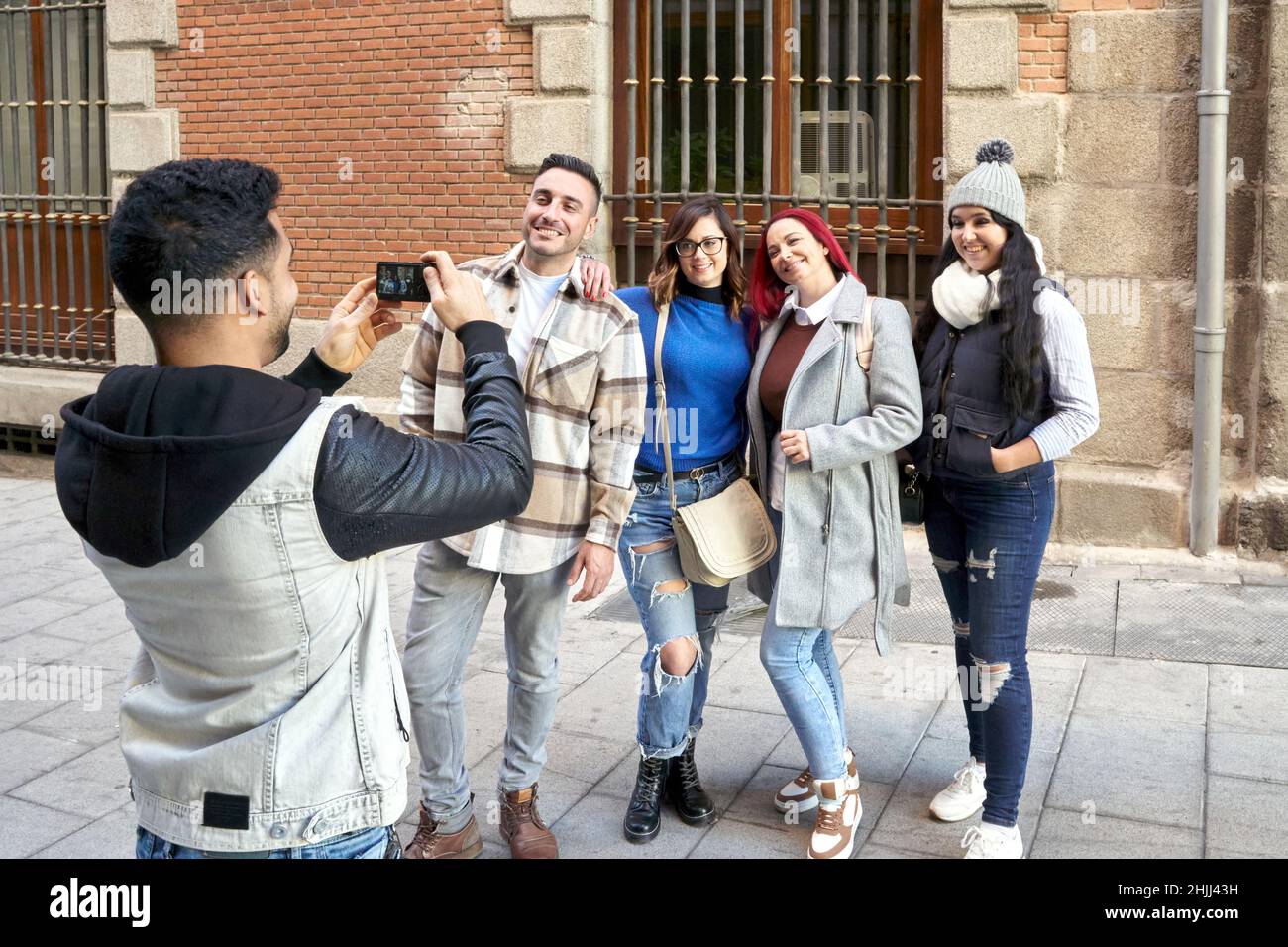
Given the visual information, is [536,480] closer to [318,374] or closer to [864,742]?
[318,374]

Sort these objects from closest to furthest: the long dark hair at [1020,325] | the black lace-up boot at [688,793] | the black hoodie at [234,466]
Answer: the black hoodie at [234,466]
the long dark hair at [1020,325]
the black lace-up boot at [688,793]

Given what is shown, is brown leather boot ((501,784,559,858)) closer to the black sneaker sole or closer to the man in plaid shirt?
the man in plaid shirt

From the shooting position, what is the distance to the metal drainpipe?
728 centimetres

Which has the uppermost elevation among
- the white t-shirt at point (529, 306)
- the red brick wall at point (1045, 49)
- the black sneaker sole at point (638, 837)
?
the red brick wall at point (1045, 49)

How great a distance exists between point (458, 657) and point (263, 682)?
77.7 inches

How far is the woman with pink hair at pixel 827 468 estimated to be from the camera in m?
4.06

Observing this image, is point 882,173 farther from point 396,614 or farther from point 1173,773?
point 1173,773

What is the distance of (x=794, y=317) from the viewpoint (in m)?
4.27

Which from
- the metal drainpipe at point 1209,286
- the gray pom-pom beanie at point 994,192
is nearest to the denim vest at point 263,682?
the gray pom-pom beanie at point 994,192

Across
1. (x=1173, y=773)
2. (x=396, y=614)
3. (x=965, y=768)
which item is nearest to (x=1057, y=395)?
(x=965, y=768)

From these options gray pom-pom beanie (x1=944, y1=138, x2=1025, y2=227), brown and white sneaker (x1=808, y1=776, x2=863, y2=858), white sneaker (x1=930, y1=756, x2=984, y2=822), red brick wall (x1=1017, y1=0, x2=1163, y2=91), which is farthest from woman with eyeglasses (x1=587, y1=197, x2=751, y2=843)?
red brick wall (x1=1017, y1=0, x2=1163, y2=91)

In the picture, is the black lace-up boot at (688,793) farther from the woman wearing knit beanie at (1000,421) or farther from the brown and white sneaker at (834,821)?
the woman wearing knit beanie at (1000,421)

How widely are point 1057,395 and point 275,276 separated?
8.18 ft

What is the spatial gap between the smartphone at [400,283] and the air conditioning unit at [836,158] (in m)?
5.85
